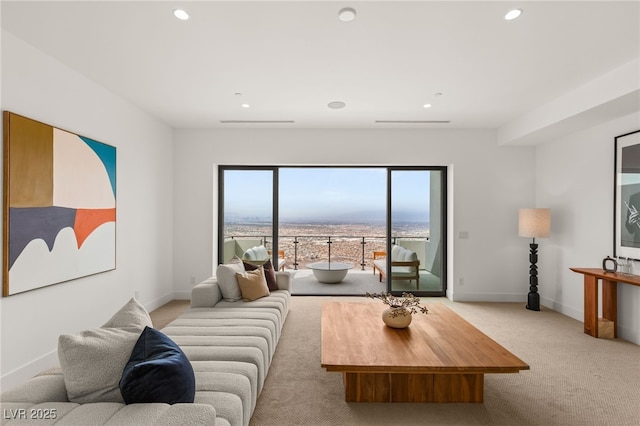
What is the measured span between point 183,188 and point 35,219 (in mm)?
2607

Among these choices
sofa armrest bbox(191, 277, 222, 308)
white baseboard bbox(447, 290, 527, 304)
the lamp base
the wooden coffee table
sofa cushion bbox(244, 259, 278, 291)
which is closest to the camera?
the wooden coffee table

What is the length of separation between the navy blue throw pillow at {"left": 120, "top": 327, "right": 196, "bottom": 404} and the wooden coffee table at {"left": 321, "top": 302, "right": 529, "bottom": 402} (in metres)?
0.93

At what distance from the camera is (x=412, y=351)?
2338 mm

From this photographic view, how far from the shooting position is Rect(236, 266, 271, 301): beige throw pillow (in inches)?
141

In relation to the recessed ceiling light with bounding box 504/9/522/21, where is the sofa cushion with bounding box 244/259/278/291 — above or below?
below

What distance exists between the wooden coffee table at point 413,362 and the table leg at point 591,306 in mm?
1984

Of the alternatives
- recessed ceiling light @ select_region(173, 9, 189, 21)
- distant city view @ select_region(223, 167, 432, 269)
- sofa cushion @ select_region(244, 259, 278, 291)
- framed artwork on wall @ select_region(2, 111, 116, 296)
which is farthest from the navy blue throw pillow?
distant city view @ select_region(223, 167, 432, 269)

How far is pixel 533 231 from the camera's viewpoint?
4539 mm

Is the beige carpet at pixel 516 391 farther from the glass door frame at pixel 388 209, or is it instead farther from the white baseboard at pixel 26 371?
the white baseboard at pixel 26 371

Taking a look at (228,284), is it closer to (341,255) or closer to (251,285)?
(251,285)

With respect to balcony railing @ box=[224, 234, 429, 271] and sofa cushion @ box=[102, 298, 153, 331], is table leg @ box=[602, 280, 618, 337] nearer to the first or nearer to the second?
balcony railing @ box=[224, 234, 429, 271]

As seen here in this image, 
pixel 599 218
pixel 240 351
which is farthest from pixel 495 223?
pixel 240 351

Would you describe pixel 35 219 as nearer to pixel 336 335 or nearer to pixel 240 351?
pixel 240 351

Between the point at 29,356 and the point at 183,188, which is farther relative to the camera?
the point at 183,188
